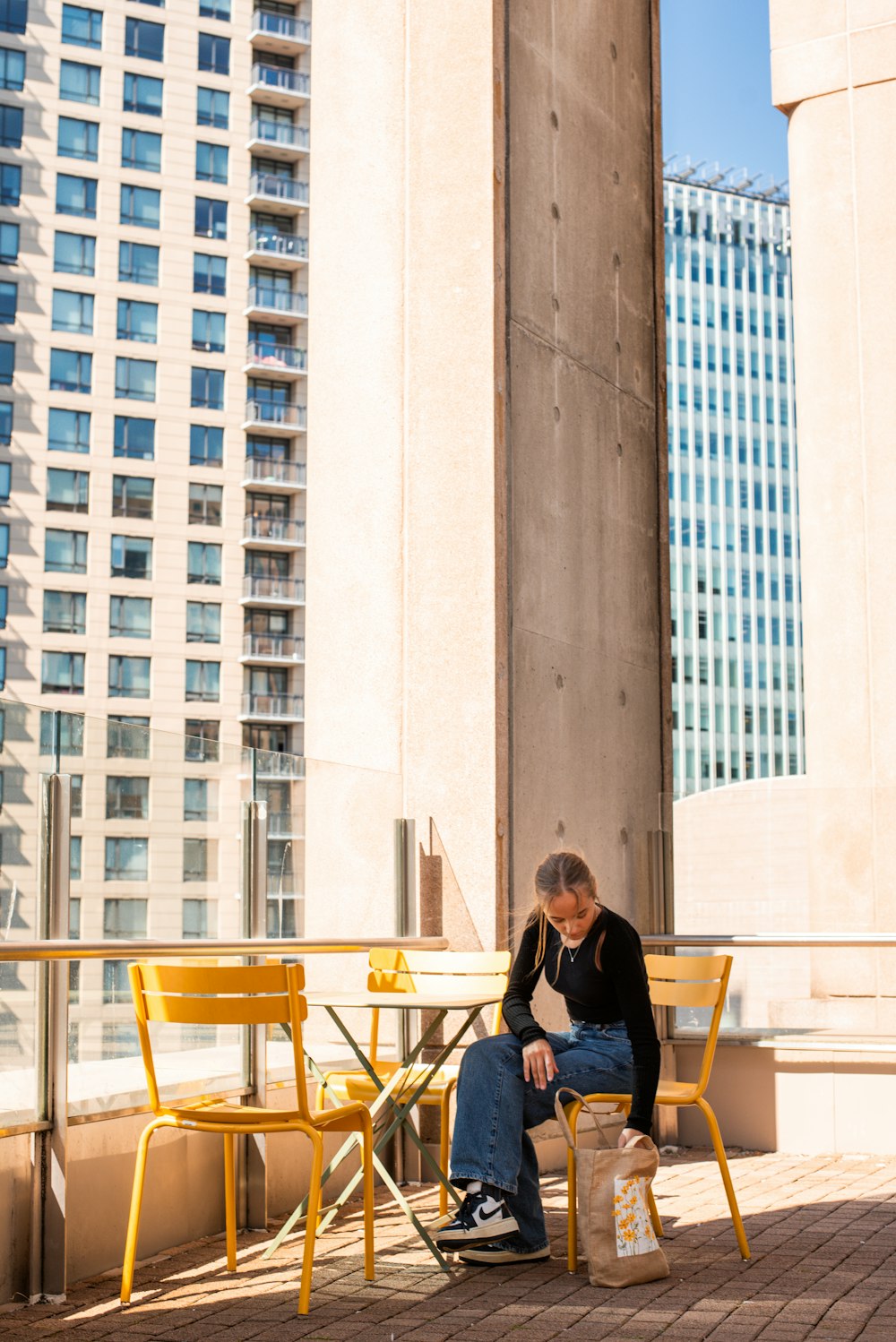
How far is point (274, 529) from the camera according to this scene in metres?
84.1

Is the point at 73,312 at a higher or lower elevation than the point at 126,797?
higher

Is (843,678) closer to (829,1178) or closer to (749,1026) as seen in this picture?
(749,1026)

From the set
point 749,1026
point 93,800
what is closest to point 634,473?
point 749,1026

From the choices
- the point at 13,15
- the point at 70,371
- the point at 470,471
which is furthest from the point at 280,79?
the point at 470,471

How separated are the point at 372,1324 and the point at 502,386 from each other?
12.2 feet

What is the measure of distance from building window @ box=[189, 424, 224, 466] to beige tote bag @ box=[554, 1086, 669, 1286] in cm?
8078

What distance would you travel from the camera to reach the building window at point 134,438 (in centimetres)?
8181

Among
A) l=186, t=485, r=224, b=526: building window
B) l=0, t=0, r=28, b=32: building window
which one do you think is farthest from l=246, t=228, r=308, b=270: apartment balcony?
l=0, t=0, r=28, b=32: building window

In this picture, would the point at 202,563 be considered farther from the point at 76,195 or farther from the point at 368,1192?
the point at 368,1192

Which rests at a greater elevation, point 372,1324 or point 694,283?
point 694,283

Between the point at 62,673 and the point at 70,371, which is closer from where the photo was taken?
the point at 62,673

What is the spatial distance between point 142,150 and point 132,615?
23.7 m

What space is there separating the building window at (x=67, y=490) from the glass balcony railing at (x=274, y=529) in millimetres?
8041

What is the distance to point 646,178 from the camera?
8.38 meters
